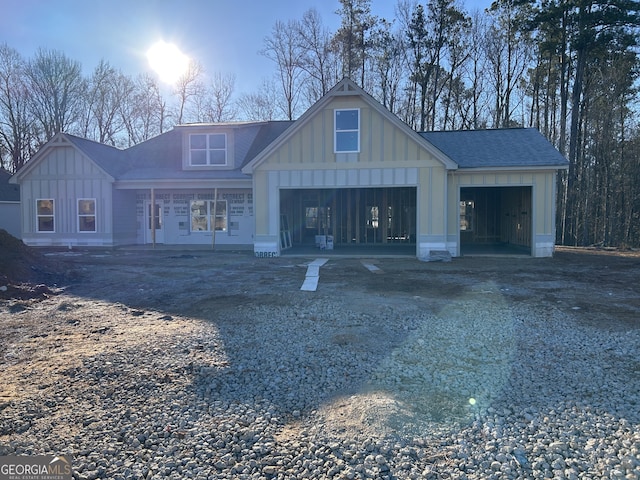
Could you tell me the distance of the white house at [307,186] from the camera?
48.4 feet

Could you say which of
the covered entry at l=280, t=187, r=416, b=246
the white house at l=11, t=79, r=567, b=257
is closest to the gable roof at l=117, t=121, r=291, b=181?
the white house at l=11, t=79, r=567, b=257

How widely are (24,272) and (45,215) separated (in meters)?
10.6

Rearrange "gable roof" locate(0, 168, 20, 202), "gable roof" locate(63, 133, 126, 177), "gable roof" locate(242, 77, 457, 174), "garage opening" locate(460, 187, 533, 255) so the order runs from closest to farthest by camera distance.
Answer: "gable roof" locate(242, 77, 457, 174) → "gable roof" locate(63, 133, 126, 177) → "garage opening" locate(460, 187, 533, 255) → "gable roof" locate(0, 168, 20, 202)

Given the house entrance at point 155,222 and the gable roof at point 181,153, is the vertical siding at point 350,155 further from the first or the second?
the house entrance at point 155,222

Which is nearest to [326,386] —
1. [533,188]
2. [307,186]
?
[307,186]

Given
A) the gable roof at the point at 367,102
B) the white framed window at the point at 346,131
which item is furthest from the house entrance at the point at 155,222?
the white framed window at the point at 346,131

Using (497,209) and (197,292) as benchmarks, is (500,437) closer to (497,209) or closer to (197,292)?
(197,292)

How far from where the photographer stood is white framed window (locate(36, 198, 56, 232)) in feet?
62.5

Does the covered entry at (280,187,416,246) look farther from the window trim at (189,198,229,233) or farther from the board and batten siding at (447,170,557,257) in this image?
the board and batten siding at (447,170,557,257)

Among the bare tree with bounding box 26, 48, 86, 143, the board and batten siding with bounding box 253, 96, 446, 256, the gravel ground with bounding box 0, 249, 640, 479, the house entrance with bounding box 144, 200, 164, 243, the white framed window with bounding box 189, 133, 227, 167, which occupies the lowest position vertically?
the gravel ground with bounding box 0, 249, 640, 479

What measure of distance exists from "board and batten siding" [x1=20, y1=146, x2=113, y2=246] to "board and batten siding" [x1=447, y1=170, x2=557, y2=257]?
45.8ft

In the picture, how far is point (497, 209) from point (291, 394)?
18961 millimetres

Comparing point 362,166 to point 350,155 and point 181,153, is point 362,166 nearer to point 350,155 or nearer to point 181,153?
point 350,155

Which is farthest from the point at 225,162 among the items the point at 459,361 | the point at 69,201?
the point at 459,361
